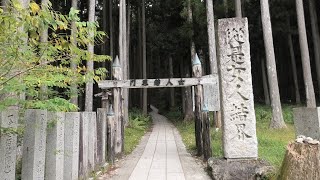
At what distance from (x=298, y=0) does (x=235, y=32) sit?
31.4ft

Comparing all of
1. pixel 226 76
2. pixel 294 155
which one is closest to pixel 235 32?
pixel 226 76

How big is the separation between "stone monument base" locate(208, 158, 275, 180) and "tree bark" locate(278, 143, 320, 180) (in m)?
1.74

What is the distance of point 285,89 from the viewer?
29562 mm

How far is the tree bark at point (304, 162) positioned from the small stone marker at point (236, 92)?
2.81 metres

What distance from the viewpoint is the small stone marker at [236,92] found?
23.2 ft

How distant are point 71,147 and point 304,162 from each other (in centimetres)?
364

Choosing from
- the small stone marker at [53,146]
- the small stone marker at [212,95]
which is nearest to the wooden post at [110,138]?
the small stone marker at [212,95]

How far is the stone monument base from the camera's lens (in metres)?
6.11

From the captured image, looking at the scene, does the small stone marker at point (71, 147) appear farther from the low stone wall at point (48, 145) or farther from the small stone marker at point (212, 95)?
the small stone marker at point (212, 95)

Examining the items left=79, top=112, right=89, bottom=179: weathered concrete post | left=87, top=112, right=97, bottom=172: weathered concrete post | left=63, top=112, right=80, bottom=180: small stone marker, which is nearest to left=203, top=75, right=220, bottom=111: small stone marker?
left=87, top=112, right=97, bottom=172: weathered concrete post

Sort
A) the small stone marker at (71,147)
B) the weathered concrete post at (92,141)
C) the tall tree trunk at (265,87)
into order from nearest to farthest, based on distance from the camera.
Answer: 1. the small stone marker at (71,147)
2. the weathered concrete post at (92,141)
3. the tall tree trunk at (265,87)

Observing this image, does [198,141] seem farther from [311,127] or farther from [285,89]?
[285,89]

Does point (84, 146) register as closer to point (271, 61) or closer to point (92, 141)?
point (92, 141)

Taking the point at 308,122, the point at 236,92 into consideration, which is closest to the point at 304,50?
the point at 236,92
